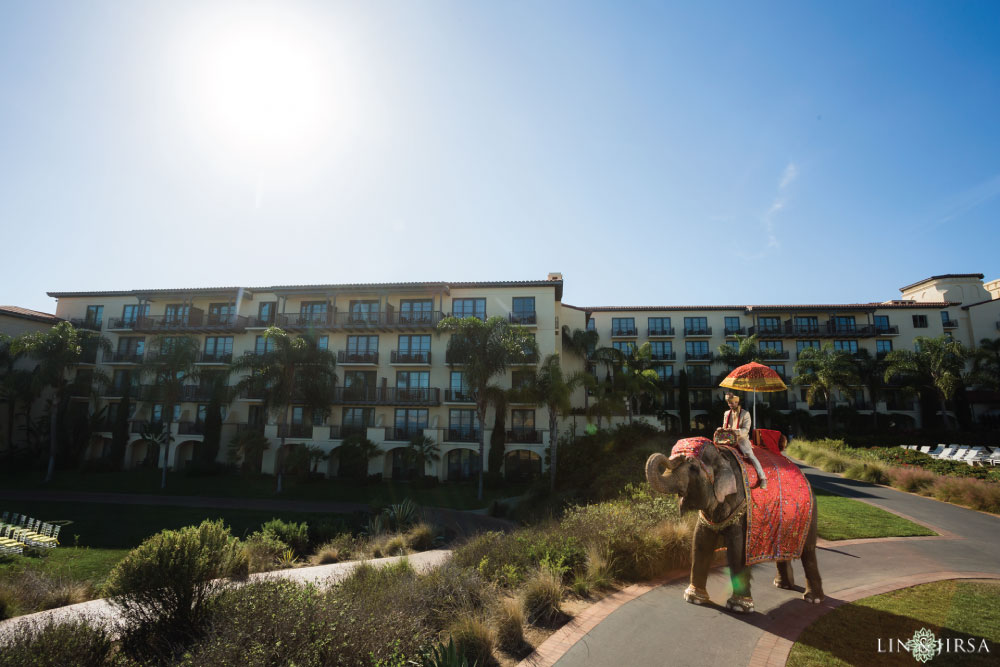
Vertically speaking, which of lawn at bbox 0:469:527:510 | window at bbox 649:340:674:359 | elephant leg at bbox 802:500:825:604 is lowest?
lawn at bbox 0:469:527:510

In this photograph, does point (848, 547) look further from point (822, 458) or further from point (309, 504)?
point (309, 504)

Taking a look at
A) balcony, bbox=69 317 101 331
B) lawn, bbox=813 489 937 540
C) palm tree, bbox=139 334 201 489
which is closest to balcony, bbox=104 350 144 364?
balcony, bbox=69 317 101 331

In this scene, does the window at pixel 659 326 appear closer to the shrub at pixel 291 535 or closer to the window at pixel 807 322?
the window at pixel 807 322

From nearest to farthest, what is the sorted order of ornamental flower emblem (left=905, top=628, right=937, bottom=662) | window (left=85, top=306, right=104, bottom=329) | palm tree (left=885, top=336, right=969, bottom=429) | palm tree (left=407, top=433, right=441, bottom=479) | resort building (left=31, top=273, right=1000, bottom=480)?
ornamental flower emblem (left=905, top=628, right=937, bottom=662)
palm tree (left=407, top=433, right=441, bottom=479)
resort building (left=31, top=273, right=1000, bottom=480)
palm tree (left=885, top=336, right=969, bottom=429)
window (left=85, top=306, right=104, bottom=329)

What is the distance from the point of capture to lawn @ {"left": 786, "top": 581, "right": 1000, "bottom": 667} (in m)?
5.49

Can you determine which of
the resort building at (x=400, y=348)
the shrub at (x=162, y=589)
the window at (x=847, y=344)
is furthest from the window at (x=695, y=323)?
the shrub at (x=162, y=589)

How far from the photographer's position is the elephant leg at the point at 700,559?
21.5 feet

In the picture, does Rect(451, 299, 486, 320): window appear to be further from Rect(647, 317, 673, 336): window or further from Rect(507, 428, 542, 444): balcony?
Rect(647, 317, 673, 336): window

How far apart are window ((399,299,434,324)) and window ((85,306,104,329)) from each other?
25926 millimetres

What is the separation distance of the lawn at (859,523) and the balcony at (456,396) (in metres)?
21.1

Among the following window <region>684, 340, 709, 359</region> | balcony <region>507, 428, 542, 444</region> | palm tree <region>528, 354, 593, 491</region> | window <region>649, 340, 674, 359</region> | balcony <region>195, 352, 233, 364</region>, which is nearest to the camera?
palm tree <region>528, 354, 593, 491</region>

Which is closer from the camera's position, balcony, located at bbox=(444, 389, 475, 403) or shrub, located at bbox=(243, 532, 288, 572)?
shrub, located at bbox=(243, 532, 288, 572)

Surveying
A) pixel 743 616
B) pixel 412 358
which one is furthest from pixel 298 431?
pixel 743 616

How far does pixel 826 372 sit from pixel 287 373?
39.2 m
